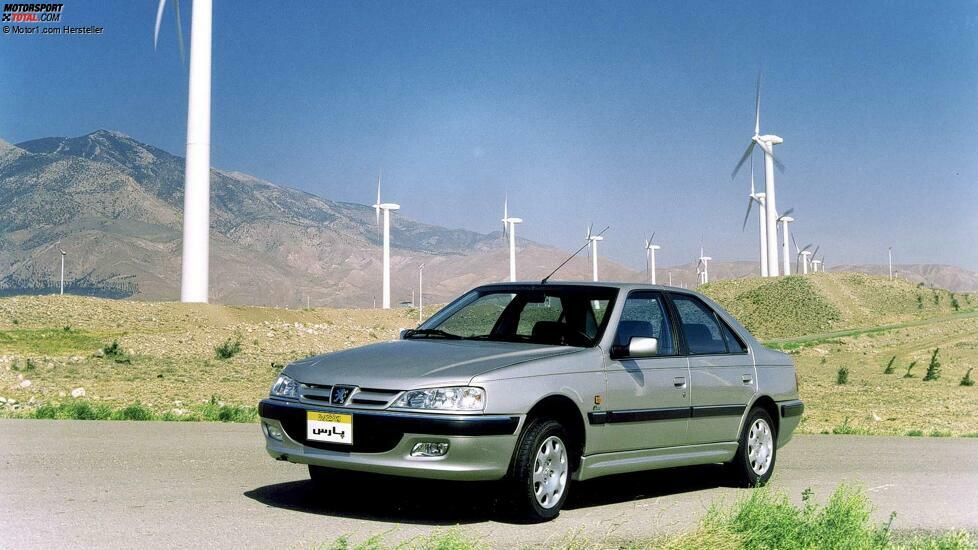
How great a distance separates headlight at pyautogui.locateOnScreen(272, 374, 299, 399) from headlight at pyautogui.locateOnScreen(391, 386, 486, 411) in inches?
36.8

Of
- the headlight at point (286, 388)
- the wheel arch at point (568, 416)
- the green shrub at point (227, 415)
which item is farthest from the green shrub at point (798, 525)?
the green shrub at point (227, 415)

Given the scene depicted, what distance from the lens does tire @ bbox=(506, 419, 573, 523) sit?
24.3ft

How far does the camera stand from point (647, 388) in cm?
875

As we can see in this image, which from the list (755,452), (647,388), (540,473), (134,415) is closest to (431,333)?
(647,388)

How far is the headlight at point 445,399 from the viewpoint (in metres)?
7.30

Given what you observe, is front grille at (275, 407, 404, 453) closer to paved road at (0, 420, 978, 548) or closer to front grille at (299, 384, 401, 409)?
front grille at (299, 384, 401, 409)

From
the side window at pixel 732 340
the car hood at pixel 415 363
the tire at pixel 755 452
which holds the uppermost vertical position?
the side window at pixel 732 340

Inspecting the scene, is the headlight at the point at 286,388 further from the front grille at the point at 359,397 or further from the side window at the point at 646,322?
the side window at the point at 646,322

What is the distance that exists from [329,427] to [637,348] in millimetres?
2419

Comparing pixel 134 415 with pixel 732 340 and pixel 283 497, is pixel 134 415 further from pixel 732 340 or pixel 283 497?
pixel 732 340

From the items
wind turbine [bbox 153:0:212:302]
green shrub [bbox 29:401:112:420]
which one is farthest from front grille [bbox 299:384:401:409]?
wind turbine [bbox 153:0:212:302]

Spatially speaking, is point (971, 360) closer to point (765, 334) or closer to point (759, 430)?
point (759, 430)

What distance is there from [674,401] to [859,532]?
8.81 ft

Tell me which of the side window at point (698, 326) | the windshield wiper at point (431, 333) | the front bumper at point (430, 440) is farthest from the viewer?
the side window at point (698, 326)
